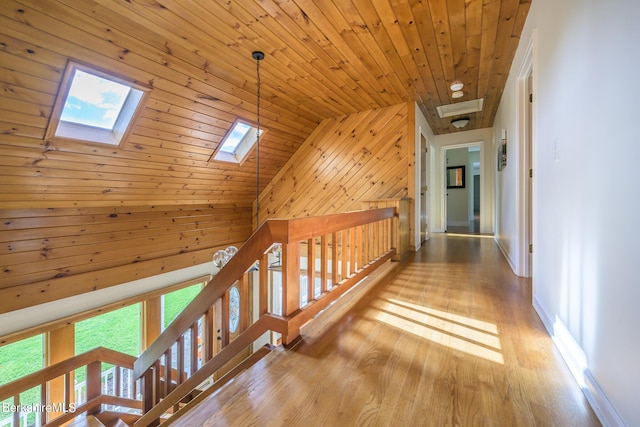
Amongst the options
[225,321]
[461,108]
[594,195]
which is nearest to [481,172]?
[461,108]

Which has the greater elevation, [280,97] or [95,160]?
[280,97]

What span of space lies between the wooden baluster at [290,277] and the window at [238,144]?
320 centimetres

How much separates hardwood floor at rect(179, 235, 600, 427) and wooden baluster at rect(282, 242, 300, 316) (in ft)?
0.75

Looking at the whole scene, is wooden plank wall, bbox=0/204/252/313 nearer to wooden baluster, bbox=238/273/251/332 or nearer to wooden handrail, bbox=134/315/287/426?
wooden handrail, bbox=134/315/287/426

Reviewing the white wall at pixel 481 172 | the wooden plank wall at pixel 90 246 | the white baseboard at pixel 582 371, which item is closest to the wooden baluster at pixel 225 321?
the white baseboard at pixel 582 371

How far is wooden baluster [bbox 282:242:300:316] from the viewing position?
1.54m

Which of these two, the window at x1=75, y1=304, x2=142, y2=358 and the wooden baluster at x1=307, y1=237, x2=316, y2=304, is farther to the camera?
the window at x1=75, y1=304, x2=142, y2=358

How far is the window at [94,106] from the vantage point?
7.84 feet

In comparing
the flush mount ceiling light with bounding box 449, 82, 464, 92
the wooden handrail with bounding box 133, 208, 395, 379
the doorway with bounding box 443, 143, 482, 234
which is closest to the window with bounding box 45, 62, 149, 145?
the wooden handrail with bounding box 133, 208, 395, 379

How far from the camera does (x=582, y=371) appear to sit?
1.19 m

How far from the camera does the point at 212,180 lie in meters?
4.57

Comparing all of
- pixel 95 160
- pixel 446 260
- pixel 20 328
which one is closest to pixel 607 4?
pixel 446 260

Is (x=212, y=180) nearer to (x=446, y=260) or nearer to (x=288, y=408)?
(x=446, y=260)

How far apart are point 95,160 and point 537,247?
4.24 m
